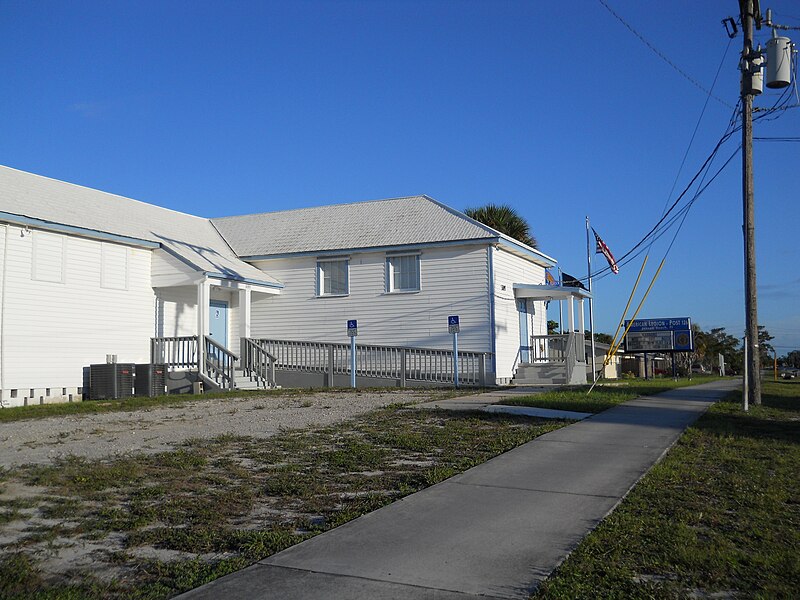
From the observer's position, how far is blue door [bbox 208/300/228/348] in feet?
81.8

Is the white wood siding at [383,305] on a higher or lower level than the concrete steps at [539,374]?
higher

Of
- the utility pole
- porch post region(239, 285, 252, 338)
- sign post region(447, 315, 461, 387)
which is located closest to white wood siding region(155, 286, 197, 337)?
porch post region(239, 285, 252, 338)

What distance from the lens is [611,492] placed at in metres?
7.53

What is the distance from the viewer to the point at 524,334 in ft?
89.3

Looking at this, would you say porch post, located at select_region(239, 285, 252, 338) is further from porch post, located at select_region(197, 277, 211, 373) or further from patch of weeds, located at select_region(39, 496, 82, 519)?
patch of weeds, located at select_region(39, 496, 82, 519)

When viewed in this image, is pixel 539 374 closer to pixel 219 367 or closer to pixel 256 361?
pixel 256 361

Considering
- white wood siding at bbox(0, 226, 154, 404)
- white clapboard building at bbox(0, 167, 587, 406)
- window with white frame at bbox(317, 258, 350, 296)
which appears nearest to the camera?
white wood siding at bbox(0, 226, 154, 404)

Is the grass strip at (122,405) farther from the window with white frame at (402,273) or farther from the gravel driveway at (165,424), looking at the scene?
the window with white frame at (402,273)

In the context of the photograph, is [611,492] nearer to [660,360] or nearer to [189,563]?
[189,563]

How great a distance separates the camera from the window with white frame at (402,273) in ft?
83.1

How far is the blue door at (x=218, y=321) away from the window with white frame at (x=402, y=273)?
18.3 ft

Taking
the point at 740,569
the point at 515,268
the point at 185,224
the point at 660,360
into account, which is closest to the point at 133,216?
the point at 185,224

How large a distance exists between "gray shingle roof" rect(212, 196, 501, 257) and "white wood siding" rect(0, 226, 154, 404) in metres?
6.39

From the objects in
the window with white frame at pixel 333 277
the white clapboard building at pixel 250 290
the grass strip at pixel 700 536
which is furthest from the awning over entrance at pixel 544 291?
the grass strip at pixel 700 536
